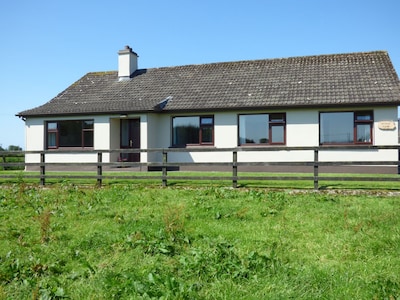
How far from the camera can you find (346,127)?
1648cm

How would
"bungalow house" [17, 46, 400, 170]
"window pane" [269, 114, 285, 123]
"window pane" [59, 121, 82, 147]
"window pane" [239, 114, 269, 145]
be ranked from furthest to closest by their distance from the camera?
"window pane" [59, 121, 82, 147], "window pane" [239, 114, 269, 145], "window pane" [269, 114, 285, 123], "bungalow house" [17, 46, 400, 170]

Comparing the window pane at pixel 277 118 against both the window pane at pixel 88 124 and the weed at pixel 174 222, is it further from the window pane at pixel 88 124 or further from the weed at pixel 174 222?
the weed at pixel 174 222

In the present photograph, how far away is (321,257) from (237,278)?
1.45 m

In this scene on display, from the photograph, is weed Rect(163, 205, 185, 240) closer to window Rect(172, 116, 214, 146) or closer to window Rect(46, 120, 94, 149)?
window Rect(172, 116, 214, 146)

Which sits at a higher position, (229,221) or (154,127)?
(154,127)

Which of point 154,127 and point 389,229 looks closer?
point 389,229

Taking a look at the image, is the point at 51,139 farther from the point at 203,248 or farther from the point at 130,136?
the point at 203,248

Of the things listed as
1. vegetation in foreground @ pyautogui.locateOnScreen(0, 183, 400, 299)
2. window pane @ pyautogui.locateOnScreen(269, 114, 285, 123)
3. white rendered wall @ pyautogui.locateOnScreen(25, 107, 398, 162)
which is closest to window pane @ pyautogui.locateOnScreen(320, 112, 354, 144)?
white rendered wall @ pyautogui.locateOnScreen(25, 107, 398, 162)

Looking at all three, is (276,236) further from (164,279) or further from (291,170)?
(291,170)

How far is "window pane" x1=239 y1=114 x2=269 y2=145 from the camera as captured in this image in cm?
1747

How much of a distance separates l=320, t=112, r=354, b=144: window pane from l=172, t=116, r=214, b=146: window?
17.3 feet

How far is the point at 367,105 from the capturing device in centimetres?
1578

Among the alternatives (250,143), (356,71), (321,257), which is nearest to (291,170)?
(250,143)

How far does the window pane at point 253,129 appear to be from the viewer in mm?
17469
